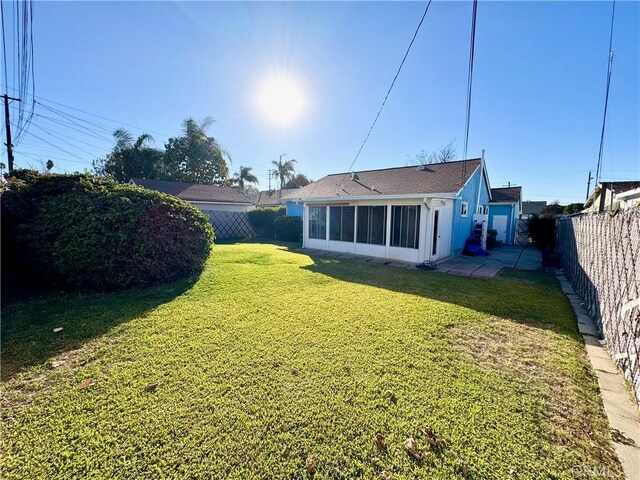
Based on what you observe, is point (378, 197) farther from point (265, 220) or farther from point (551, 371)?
point (265, 220)

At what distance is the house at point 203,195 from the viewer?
1938cm

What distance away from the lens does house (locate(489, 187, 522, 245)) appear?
697 inches

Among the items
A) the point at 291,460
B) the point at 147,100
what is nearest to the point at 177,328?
the point at 291,460

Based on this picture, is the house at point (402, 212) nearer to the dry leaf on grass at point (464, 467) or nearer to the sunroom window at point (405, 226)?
the sunroom window at point (405, 226)

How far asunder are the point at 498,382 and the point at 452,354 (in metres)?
0.64

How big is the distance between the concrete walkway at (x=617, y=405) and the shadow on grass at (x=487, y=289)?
1.89 feet

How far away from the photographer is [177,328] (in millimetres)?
4262

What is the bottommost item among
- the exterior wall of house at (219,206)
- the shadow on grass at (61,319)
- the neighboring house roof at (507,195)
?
the shadow on grass at (61,319)

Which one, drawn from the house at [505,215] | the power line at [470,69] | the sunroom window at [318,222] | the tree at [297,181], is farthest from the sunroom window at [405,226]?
the tree at [297,181]

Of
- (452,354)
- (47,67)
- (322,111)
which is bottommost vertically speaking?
(452,354)

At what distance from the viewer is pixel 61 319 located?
4.53 meters

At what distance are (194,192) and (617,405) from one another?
900 inches

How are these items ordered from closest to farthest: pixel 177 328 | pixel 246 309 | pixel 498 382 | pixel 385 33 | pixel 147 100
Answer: pixel 498 382, pixel 177 328, pixel 246 309, pixel 385 33, pixel 147 100

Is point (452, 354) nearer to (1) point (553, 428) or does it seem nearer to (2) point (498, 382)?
(2) point (498, 382)
